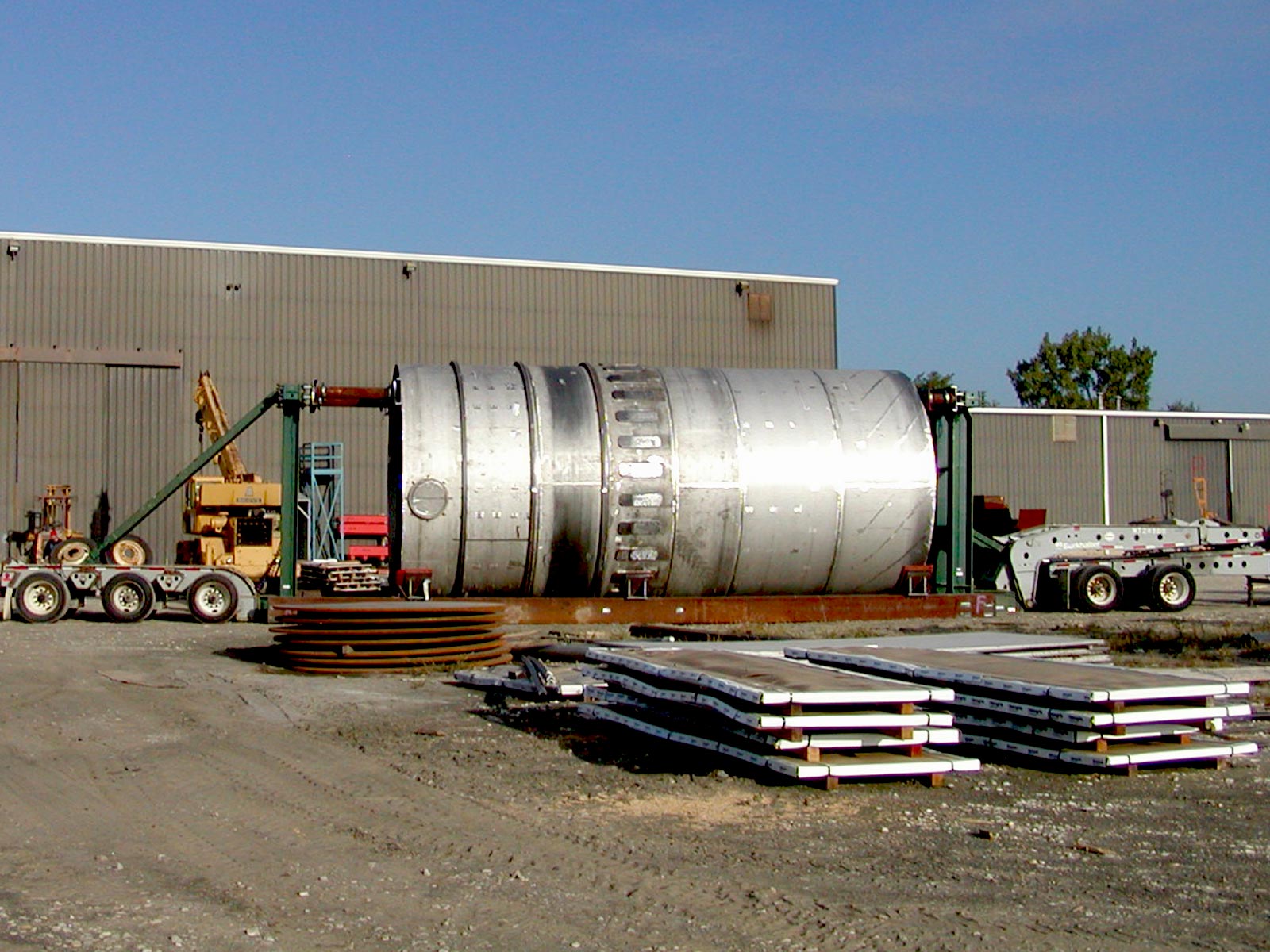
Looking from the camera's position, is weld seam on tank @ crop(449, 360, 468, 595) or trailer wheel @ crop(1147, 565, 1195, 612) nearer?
weld seam on tank @ crop(449, 360, 468, 595)

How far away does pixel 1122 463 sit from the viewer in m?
47.2

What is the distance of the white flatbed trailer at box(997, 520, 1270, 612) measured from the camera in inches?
946

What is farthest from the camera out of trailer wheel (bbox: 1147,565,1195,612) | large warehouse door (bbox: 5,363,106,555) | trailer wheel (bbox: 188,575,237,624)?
large warehouse door (bbox: 5,363,106,555)

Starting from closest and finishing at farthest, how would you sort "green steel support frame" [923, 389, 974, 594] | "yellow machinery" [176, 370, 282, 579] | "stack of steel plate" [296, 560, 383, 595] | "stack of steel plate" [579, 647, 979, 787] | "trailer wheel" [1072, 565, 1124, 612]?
"stack of steel plate" [579, 647, 979, 787], "green steel support frame" [923, 389, 974, 594], "stack of steel plate" [296, 560, 383, 595], "trailer wheel" [1072, 565, 1124, 612], "yellow machinery" [176, 370, 282, 579]

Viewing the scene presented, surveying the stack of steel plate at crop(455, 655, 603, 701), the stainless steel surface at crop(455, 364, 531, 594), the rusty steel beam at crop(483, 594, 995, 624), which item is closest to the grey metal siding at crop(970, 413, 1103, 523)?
the rusty steel beam at crop(483, 594, 995, 624)

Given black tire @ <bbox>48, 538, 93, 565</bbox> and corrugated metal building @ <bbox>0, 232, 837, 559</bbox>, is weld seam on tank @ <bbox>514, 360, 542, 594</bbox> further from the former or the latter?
corrugated metal building @ <bbox>0, 232, 837, 559</bbox>

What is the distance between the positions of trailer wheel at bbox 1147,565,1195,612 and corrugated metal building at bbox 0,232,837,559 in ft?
58.9

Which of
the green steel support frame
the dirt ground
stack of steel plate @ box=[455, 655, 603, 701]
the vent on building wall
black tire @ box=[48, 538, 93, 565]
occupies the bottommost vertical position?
the dirt ground

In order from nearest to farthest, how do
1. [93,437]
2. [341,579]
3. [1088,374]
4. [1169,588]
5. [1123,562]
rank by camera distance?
[341,579] → [1169,588] → [1123,562] → [93,437] → [1088,374]

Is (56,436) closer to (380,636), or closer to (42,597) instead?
(42,597)

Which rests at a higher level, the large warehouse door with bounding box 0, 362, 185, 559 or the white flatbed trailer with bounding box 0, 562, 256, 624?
the large warehouse door with bounding box 0, 362, 185, 559

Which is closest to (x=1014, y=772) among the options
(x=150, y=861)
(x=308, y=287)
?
(x=150, y=861)

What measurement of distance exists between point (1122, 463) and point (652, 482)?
110 feet

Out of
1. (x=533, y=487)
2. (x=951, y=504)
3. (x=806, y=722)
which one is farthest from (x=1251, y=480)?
(x=806, y=722)
